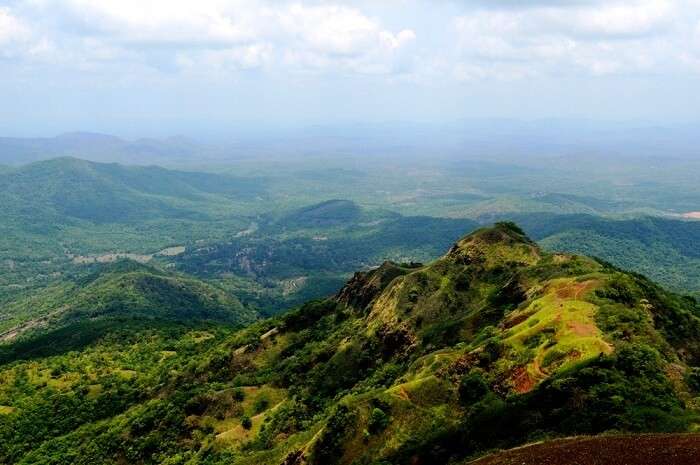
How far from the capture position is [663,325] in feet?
225

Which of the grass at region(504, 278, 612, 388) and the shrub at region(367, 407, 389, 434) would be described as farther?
the shrub at region(367, 407, 389, 434)

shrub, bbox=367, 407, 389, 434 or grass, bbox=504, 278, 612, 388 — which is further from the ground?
grass, bbox=504, 278, 612, 388

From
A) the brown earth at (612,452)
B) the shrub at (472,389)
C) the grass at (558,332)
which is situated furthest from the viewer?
the shrub at (472,389)

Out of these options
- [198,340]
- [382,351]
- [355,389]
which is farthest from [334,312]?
[198,340]

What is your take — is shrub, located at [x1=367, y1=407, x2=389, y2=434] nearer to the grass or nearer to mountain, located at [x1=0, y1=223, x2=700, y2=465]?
mountain, located at [x1=0, y1=223, x2=700, y2=465]

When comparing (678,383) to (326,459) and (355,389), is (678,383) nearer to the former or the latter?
(326,459)

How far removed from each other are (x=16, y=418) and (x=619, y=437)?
338 ft

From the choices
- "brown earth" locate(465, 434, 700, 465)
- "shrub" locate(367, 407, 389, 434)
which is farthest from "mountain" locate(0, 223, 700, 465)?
"brown earth" locate(465, 434, 700, 465)

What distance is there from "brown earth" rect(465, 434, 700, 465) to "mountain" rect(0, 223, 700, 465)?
2.59 m

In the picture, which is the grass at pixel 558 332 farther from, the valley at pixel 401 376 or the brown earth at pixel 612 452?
the brown earth at pixel 612 452

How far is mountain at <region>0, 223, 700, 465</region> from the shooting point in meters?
50.9

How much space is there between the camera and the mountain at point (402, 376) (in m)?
50.9

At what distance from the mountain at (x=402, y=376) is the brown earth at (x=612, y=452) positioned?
2592mm

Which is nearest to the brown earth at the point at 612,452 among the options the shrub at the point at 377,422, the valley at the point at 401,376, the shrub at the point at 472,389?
the valley at the point at 401,376
